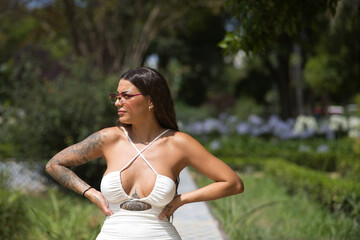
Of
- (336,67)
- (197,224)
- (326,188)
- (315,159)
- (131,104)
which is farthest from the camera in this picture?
(336,67)

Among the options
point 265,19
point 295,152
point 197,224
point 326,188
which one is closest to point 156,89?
point 265,19

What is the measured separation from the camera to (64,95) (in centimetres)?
736

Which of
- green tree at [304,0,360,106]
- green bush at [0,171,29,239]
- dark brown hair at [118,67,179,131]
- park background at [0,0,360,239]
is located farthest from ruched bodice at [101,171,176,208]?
green tree at [304,0,360,106]

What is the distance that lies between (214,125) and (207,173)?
13.2 metres

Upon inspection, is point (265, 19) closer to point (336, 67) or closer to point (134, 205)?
point (134, 205)

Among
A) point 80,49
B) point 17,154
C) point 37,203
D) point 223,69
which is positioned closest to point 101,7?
point 80,49

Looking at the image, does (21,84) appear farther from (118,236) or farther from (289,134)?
(289,134)

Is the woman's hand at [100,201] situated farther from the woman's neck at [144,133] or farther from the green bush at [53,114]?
the green bush at [53,114]

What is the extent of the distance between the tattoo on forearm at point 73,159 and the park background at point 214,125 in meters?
0.90

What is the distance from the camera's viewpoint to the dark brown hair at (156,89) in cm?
225

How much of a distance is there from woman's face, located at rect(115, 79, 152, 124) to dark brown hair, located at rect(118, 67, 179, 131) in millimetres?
25

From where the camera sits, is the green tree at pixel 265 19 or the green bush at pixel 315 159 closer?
the green tree at pixel 265 19

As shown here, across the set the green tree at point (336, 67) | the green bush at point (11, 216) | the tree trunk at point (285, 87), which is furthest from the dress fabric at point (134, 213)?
the tree trunk at point (285, 87)

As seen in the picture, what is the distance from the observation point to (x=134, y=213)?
2.16 m
